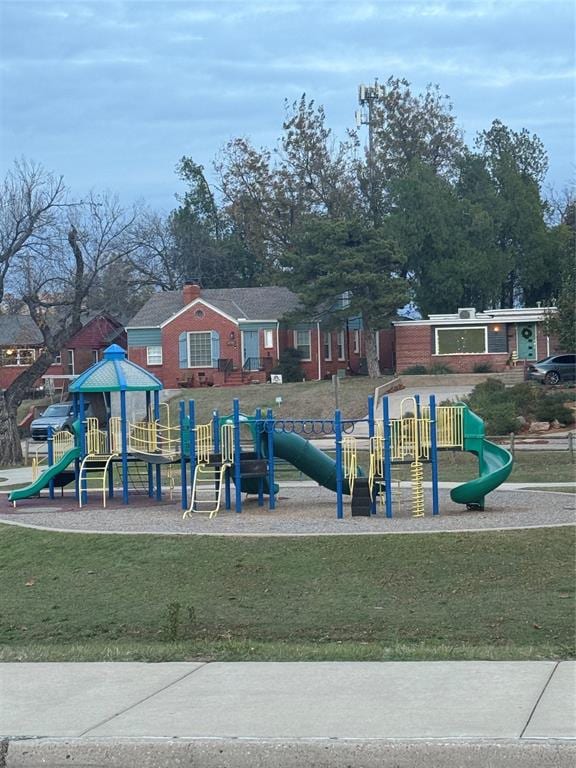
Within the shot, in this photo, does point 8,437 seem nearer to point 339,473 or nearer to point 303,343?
point 339,473

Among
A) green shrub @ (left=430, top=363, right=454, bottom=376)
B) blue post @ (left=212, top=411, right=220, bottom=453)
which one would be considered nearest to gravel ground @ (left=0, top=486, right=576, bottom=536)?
blue post @ (left=212, top=411, right=220, bottom=453)

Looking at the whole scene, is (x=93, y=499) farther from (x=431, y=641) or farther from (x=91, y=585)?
(x=431, y=641)

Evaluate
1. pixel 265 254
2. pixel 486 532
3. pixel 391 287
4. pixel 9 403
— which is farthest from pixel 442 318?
pixel 486 532

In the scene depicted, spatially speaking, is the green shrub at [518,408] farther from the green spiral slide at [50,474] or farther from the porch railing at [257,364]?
the porch railing at [257,364]

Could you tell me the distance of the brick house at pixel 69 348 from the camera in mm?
70625

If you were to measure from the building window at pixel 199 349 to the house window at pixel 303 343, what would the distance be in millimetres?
4921

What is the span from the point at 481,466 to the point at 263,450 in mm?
3889

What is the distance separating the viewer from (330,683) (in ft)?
26.0

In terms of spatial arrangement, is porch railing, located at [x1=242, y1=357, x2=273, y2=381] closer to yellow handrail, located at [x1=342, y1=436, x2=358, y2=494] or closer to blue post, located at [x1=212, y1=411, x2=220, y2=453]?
blue post, located at [x1=212, y1=411, x2=220, y2=453]

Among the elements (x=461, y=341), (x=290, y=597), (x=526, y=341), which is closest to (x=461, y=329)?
(x=461, y=341)

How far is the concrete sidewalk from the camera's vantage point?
6316 mm

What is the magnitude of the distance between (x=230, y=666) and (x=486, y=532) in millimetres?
7896

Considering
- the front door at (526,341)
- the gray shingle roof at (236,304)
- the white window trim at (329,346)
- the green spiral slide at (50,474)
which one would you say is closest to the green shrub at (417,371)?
the front door at (526,341)

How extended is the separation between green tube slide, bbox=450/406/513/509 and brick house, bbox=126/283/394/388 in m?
42.1
